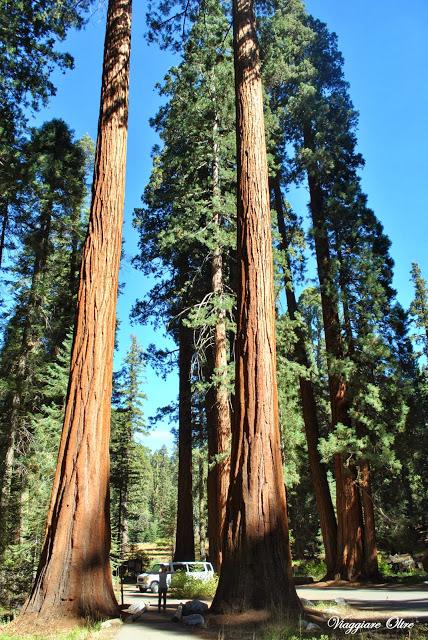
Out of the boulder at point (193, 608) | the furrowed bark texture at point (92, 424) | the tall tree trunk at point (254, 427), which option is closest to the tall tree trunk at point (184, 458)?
the furrowed bark texture at point (92, 424)

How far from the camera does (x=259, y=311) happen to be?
6730mm

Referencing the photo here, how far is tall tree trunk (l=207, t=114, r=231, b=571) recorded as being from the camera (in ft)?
41.0

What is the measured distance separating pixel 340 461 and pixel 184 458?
5.55 m

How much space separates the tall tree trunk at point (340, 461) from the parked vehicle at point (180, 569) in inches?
163

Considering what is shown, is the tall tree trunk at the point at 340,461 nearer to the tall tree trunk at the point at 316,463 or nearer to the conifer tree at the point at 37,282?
the tall tree trunk at the point at 316,463

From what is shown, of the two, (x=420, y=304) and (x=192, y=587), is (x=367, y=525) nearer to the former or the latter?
(x=192, y=587)

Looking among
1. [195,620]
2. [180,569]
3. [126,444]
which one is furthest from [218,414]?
[126,444]

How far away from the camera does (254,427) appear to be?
6.19 metres

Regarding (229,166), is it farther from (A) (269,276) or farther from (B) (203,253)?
(A) (269,276)

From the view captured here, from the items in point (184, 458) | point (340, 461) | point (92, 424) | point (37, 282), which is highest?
point (37, 282)

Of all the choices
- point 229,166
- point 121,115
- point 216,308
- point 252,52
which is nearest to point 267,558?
point 121,115

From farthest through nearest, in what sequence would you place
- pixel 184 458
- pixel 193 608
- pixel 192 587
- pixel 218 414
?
pixel 184 458, pixel 218 414, pixel 192 587, pixel 193 608

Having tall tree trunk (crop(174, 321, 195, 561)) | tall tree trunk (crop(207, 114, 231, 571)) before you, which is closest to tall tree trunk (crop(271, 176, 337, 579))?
tall tree trunk (crop(207, 114, 231, 571))

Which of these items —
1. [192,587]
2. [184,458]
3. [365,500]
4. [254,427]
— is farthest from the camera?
[184,458]
